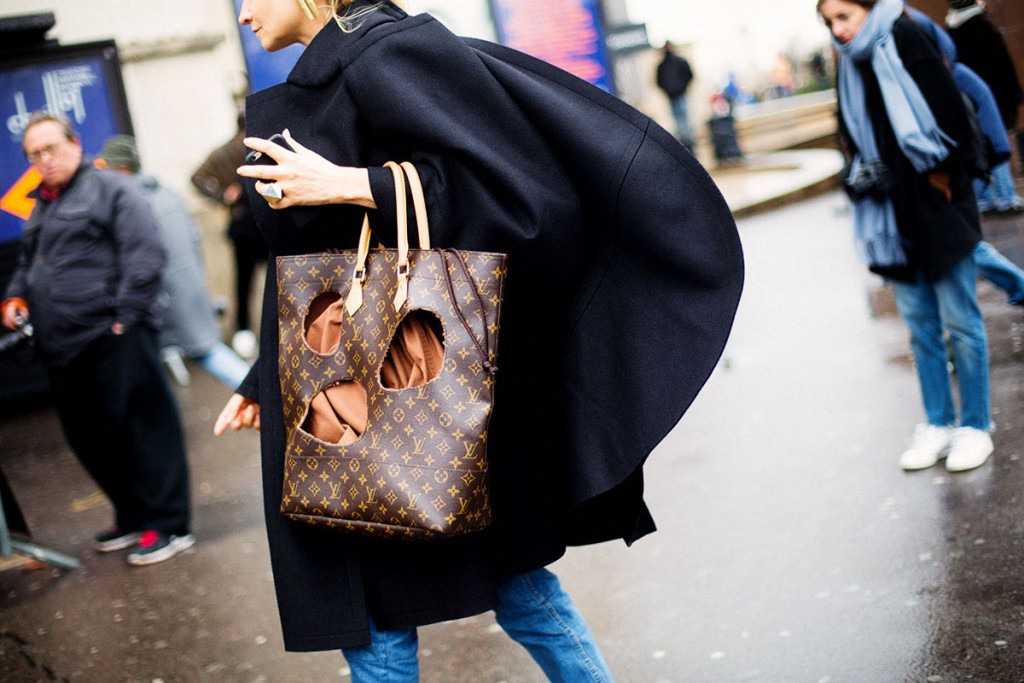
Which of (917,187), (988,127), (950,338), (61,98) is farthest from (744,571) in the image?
(61,98)

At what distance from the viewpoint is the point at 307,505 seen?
7.36 ft

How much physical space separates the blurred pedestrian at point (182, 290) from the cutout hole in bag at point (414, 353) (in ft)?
16.9

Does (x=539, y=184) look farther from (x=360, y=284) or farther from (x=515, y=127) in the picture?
(x=360, y=284)

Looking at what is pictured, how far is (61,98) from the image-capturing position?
10.3 meters

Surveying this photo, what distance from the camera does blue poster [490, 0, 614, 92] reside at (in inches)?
406

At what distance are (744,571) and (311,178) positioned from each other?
8.12 ft

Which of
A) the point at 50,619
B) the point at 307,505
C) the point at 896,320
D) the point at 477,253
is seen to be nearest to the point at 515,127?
the point at 477,253

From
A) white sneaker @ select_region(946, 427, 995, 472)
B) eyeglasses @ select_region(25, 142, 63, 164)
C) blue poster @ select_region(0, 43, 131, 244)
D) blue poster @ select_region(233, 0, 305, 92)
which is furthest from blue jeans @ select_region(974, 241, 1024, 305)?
blue poster @ select_region(0, 43, 131, 244)

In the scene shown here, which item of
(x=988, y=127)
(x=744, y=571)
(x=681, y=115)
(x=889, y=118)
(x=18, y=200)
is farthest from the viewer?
(x=681, y=115)

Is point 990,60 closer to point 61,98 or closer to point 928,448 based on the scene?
point 928,448

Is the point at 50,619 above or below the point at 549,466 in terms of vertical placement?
below

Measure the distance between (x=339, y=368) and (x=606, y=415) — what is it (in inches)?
20.7

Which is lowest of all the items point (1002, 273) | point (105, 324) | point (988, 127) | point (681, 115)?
point (681, 115)

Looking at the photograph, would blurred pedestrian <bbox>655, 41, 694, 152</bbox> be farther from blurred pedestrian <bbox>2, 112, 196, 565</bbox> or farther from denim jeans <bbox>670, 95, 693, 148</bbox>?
blurred pedestrian <bbox>2, 112, 196, 565</bbox>
